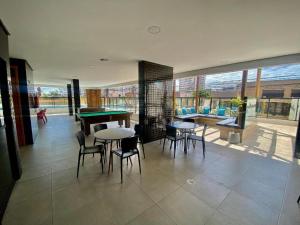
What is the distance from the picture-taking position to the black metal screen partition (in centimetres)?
413

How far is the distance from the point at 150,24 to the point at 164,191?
100 inches

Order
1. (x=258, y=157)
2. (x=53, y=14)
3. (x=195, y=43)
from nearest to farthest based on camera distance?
(x=53, y=14), (x=195, y=43), (x=258, y=157)

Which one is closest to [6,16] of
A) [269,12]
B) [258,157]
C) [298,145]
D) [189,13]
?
[189,13]

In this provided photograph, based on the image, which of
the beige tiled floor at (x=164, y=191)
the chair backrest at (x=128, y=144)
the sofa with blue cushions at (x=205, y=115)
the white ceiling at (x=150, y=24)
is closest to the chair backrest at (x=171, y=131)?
the beige tiled floor at (x=164, y=191)

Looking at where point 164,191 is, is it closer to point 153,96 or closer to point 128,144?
point 128,144

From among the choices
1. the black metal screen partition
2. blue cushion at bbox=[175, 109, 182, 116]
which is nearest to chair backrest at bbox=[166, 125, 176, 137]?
the black metal screen partition

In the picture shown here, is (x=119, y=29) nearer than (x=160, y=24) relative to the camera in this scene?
No

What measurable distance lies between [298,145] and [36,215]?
539 cm

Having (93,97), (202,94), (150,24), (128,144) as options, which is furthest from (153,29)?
(93,97)

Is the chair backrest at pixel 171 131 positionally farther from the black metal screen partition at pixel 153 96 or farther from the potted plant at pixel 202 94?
the potted plant at pixel 202 94

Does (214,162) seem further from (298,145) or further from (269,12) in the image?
(269,12)

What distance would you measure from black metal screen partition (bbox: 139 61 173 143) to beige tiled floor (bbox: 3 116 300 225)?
3.67 feet

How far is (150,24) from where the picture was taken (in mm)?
2020

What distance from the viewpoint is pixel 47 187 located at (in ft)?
7.15
